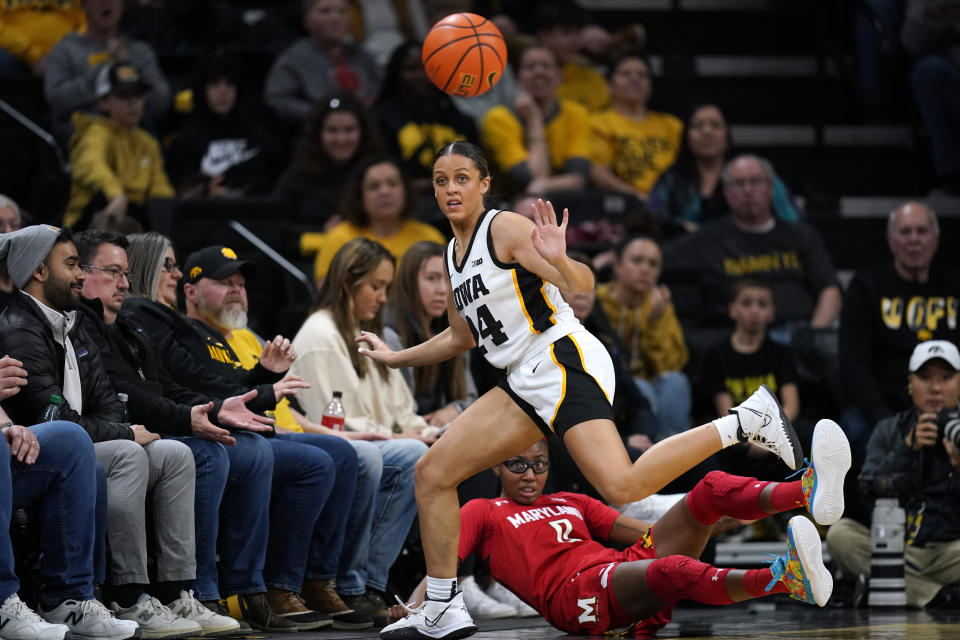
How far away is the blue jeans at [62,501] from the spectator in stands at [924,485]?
169 inches

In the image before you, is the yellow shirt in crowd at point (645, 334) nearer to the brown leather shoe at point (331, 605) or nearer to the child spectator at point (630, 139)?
the child spectator at point (630, 139)

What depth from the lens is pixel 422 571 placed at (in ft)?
24.4

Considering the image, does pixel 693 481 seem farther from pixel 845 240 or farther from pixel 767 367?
pixel 845 240

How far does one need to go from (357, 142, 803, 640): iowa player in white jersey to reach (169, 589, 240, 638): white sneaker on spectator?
69cm

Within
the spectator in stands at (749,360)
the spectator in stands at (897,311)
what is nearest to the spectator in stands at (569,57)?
the spectator in stands at (749,360)

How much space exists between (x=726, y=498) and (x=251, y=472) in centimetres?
201

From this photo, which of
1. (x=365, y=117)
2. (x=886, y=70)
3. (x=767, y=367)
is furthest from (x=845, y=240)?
(x=365, y=117)

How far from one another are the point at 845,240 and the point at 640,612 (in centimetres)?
659

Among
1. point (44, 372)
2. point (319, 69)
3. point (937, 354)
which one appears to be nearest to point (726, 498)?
point (44, 372)

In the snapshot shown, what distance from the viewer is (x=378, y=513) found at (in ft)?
22.4

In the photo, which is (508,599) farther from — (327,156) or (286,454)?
(327,156)

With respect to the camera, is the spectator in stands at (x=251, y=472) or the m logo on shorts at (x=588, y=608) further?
the spectator in stands at (x=251, y=472)

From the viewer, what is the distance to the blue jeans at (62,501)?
5.04 m

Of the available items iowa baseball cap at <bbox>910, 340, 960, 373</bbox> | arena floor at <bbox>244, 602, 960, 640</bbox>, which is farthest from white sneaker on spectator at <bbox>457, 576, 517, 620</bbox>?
iowa baseball cap at <bbox>910, 340, 960, 373</bbox>
